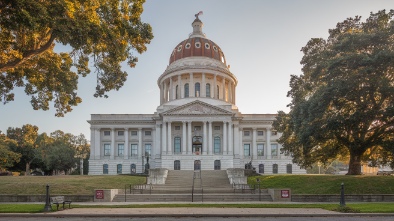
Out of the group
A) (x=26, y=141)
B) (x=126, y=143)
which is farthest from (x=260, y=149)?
(x=26, y=141)

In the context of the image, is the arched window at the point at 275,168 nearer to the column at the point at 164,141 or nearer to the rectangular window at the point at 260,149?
the rectangular window at the point at 260,149

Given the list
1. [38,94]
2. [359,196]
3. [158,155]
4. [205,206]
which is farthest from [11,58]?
[158,155]

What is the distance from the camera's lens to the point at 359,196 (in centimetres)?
2150

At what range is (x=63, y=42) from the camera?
49.2ft

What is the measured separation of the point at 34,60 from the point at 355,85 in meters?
22.5

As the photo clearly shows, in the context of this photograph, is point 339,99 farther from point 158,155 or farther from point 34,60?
point 158,155

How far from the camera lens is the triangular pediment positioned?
190 ft

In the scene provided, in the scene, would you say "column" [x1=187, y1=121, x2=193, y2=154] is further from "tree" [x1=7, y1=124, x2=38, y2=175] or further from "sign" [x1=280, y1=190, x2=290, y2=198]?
"sign" [x1=280, y1=190, x2=290, y2=198]

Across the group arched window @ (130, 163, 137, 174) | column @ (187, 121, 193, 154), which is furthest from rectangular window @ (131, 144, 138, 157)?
column @ (187, 121, 193, 154)

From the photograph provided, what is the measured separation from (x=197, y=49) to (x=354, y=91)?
1805 inches

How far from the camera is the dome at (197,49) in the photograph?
6944cm

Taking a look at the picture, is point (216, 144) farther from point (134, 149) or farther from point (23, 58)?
point (23, 58)

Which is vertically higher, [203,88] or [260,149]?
[203,88]

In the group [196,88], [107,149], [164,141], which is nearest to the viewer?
[164,141]
